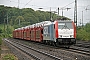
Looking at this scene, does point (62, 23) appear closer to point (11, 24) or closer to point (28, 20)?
point (28, 20)

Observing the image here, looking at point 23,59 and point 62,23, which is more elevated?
point 62,23

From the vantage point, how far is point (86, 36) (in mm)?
45219

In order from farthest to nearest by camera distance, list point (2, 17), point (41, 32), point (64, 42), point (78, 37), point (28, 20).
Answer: point (2, 17), point (28, 20), point (78, 37), point (41, 32), point (64, 42)

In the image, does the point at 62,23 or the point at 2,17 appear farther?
the point at 2,17

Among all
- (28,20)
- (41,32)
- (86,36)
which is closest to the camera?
(41,32)

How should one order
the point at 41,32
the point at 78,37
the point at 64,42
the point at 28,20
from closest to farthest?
the point at 64,42
the point at 41,32
the point at 78,37
the point at 28,20

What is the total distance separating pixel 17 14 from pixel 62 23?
72.2 meters

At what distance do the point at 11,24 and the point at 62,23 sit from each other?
89.9m

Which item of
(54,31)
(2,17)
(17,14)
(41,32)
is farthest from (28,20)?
(54,31)

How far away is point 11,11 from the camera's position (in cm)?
9750

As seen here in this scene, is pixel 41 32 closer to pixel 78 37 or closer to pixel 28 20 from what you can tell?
pixel 78 37

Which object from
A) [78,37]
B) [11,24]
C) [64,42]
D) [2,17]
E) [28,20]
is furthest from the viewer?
[11,24]

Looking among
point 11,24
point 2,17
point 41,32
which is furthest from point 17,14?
point 41,32

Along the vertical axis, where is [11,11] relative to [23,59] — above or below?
above
